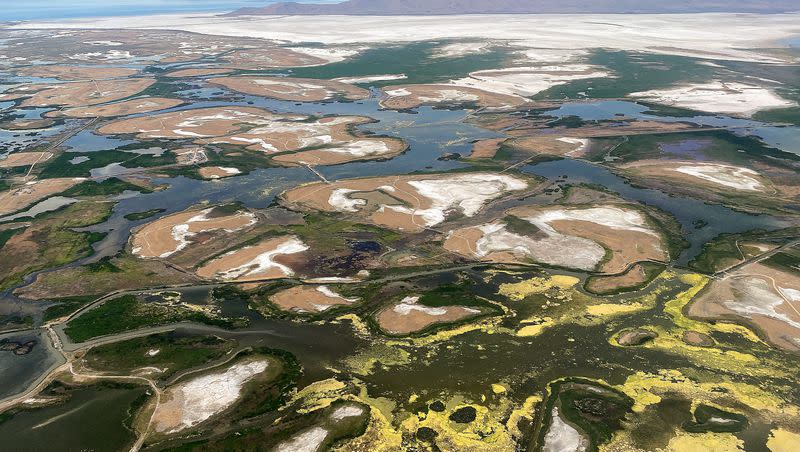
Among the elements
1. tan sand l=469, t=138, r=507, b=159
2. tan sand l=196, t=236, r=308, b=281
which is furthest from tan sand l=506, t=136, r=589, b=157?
tan sand l=196, t=236, r=308, b=281

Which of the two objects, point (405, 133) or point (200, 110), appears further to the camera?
point (200, 110)

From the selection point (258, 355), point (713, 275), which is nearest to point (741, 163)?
point (713, 275)

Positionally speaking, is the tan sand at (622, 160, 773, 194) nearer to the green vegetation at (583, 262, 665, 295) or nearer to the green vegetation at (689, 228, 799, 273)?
the green vegetation at (689, 228, 799, 273)

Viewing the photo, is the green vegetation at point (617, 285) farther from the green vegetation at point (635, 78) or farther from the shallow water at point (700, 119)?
the green vegetation at point (635, 78)

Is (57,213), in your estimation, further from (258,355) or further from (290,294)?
(258,355)

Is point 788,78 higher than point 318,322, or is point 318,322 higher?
point 788,78
